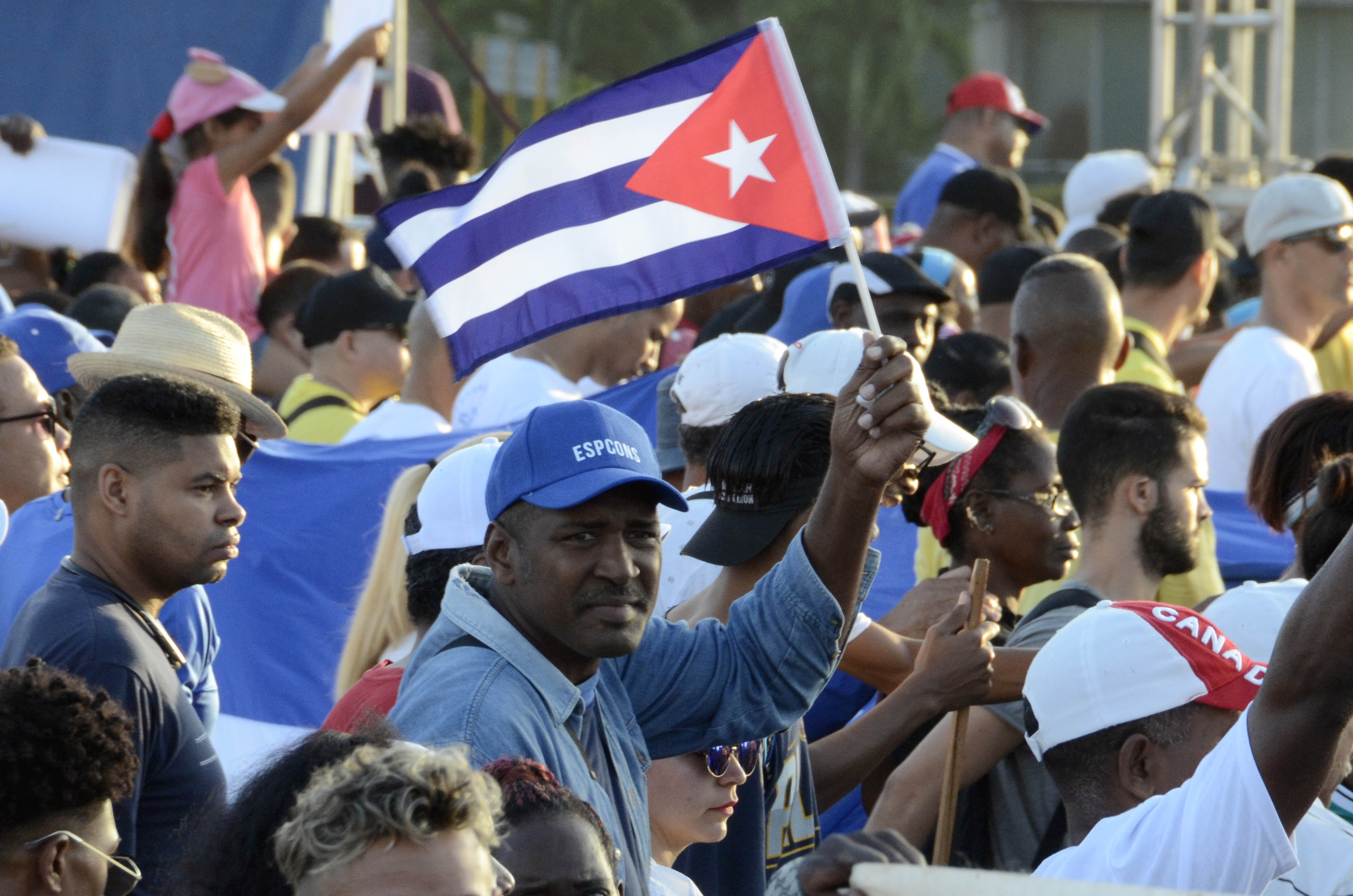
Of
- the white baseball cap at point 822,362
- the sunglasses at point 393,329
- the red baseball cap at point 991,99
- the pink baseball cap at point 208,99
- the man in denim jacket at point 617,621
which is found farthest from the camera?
the red baseball cap at point 991,99

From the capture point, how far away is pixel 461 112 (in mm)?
30141

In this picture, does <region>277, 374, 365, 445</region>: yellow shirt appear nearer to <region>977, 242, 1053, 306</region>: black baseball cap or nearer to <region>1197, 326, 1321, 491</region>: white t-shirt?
<region>977, 242, 1053, 306</region>: black baseball cap

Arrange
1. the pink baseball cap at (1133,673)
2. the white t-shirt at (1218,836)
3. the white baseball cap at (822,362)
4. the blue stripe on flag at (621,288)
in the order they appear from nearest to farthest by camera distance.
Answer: the white t-shirt at (1218,836) < the pink baseball cap at (1133,673) < the blue stripe on flag at (621,288) < the white baseball cap at (822,362)

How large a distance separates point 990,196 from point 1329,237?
2.19 metres

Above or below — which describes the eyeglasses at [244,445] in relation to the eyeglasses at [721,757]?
above

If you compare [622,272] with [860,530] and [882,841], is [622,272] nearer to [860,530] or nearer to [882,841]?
[860,530]

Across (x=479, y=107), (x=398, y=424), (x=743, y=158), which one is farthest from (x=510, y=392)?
(x=479, y=107)

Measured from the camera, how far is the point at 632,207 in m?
3.65

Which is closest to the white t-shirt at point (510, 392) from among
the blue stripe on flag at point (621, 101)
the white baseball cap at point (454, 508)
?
the blue stripe on flag at point (621, 101)

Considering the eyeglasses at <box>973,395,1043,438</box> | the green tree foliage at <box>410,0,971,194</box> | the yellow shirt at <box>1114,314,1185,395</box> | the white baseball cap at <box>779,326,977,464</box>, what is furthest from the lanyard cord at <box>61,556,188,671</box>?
the green tree foliage at <box>410,0,971,194</box>

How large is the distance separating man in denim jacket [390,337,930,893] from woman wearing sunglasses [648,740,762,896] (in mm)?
78

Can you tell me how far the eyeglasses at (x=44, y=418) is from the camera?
189 inches

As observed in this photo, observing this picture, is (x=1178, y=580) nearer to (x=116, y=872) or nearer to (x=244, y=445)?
(x=244, y=445)

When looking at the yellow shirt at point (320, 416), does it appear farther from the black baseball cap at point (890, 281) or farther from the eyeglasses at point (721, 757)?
the eyeglasses at point (721, 757)
